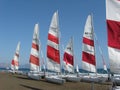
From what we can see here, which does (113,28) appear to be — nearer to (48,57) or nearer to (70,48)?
(48,57)

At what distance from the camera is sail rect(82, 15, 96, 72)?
33.4 meters

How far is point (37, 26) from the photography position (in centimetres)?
4341

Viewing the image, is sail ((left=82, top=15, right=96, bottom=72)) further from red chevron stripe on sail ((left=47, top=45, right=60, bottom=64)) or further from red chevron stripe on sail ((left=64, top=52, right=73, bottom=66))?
red chevron stripe on sail ((left=64, top=52, right=73, bottom=66))

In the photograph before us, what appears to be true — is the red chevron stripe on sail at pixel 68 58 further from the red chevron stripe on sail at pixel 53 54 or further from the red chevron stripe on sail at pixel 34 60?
the red chevron stripe on sail at pixel 53 54

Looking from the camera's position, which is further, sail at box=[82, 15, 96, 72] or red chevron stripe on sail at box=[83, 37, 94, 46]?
red chevron stripe on sail at box=[83, 37, 94, 46]

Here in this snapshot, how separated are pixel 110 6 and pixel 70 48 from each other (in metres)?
27.4

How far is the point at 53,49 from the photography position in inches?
1312

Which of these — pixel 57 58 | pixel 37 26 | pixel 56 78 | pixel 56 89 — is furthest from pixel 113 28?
pixel 37 26

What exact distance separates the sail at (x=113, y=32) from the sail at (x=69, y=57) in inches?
1036

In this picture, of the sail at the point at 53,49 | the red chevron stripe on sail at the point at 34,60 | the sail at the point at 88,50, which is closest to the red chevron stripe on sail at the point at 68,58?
the red chevron stripe on sail at the point at 34,60

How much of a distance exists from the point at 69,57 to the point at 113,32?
88.2 ft

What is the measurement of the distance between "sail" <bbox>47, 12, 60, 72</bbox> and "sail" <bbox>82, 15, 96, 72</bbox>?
11.0 feet

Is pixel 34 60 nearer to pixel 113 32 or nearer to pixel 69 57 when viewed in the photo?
pixel 69 57

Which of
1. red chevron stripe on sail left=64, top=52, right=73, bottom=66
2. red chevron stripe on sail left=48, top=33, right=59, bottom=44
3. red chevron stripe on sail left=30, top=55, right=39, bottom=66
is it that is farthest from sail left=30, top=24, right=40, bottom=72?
red chevron stripe on sail left=48, top=33, right=59, bottom=44
